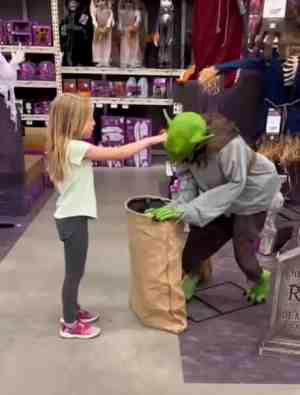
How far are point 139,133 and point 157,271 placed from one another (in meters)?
3.83

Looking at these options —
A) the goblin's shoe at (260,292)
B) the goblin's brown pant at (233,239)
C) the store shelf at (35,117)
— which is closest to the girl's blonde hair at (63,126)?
the goblin's brown pant at (233,239)

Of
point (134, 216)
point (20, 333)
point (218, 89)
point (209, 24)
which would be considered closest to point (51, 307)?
point (20, 333)

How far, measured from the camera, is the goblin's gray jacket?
2367mm

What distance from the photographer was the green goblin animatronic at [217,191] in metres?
2.33

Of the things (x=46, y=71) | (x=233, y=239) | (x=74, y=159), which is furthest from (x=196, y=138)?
(x=46, y=71)

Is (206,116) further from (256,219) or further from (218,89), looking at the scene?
(218,89)

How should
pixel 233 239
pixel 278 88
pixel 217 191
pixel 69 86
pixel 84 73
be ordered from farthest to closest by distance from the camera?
pixel 84 73
pixel 69 86
pixel 278 88
pixel 233 239
pixel 217 191

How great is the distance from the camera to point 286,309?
91.0 inches

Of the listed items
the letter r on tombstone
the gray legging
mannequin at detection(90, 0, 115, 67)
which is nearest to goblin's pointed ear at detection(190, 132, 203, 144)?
the gray legging

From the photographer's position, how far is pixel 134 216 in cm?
238

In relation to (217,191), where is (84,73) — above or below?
above

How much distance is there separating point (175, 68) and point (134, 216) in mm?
4167

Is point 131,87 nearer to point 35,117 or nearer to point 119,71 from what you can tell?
point 119,71

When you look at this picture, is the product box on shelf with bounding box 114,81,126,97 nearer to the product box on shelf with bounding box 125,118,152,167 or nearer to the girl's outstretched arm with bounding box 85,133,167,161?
the product box on shelf with bounding box 125,118,152,167
